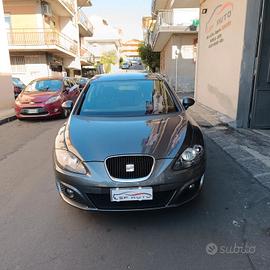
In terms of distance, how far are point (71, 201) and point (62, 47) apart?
22544 millimetres

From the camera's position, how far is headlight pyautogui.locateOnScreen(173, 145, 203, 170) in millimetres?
2945

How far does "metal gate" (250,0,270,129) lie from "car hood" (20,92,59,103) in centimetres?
690

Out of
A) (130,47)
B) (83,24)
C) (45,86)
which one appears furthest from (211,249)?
(130,47)

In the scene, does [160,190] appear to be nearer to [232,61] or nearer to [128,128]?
[128,128]

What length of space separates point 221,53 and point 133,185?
304 inches

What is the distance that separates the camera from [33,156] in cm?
586

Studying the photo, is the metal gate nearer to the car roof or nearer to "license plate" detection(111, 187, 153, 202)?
the car roof

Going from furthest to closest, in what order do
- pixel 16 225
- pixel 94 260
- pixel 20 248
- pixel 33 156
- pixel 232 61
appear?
pixel 232 61
pixel 33 156
pixel 16 225
pixel 20 248
pixel 94 260

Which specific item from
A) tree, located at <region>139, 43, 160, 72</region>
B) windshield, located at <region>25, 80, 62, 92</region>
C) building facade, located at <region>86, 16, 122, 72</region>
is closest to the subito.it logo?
windshield, located at <region>25, 80, 62, 92</region>

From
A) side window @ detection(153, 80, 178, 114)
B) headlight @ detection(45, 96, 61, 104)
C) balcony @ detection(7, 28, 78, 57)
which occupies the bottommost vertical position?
headlight @ detection(45, 96, 61, 104)

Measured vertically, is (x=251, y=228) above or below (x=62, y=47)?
below

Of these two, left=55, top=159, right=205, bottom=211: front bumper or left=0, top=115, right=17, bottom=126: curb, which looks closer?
left=55, top=159, right=205, bottom=211: front bumper

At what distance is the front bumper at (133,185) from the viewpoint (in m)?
2.83

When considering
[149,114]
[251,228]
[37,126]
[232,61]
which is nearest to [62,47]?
[37,126]
